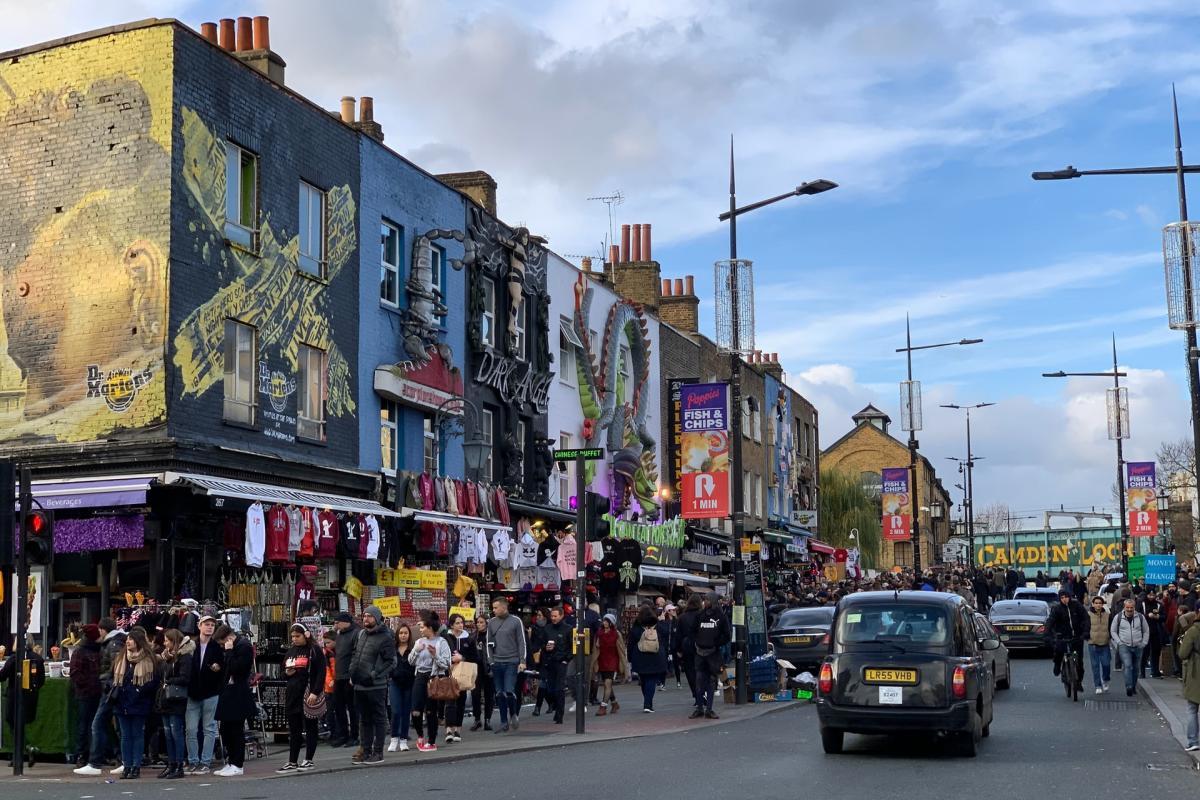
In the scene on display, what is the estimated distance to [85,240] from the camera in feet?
70.3

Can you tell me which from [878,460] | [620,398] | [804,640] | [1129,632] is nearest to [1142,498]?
[620,398]

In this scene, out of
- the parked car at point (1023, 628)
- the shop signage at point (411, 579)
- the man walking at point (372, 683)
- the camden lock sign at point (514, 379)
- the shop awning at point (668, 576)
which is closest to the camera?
the man walking at point (372, 683)

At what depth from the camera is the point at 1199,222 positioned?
22844 mm

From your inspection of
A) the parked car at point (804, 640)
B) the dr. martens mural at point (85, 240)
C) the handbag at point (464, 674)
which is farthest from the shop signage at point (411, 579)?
the parked car at point (804, 640)

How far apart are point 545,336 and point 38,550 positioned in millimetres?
18528

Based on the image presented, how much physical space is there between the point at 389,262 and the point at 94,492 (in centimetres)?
882

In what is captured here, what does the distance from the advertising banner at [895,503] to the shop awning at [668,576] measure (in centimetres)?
1023

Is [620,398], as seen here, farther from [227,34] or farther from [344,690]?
[344,690]

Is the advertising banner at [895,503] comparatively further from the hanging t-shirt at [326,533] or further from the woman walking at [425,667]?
the woman walking at [425,667]

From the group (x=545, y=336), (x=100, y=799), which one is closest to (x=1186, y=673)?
(x=100, y=799)

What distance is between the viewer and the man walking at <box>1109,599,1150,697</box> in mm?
23562

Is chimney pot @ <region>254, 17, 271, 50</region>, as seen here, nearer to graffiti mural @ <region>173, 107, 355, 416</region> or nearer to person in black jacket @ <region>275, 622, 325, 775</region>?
graffiti mural @ <region>173, 107, 355, 416</region>

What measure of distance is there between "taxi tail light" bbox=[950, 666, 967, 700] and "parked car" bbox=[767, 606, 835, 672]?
43.2 ft

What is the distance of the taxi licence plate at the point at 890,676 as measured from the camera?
1528cm
